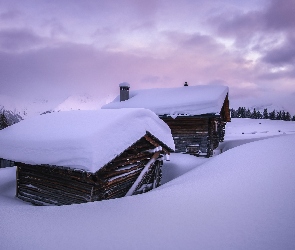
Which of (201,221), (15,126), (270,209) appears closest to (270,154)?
(270,209)

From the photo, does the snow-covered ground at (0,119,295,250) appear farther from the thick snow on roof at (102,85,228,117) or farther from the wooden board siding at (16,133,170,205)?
the thick snow on roof at (102,85,228,117)

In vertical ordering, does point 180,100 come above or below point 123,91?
below

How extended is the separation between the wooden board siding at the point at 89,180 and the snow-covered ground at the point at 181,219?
3.43ft

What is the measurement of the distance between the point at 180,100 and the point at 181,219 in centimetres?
1268

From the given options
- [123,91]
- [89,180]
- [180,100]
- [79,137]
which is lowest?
[89,180]

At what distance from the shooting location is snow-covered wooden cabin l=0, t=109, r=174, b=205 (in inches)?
235

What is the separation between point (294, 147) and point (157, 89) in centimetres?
1380

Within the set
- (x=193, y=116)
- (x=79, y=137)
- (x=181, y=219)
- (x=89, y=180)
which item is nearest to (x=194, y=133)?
(x=193, y=116)

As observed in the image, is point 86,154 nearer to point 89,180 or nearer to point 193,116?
point 89,180

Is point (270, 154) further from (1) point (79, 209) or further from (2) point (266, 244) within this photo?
(1) point (79, 209)

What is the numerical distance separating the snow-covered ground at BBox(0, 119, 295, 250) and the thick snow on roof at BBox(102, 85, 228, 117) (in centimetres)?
835

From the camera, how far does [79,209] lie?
5.22 m

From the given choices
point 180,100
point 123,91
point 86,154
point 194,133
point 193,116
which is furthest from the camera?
point 123,91

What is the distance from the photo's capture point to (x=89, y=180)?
6.17 meters
